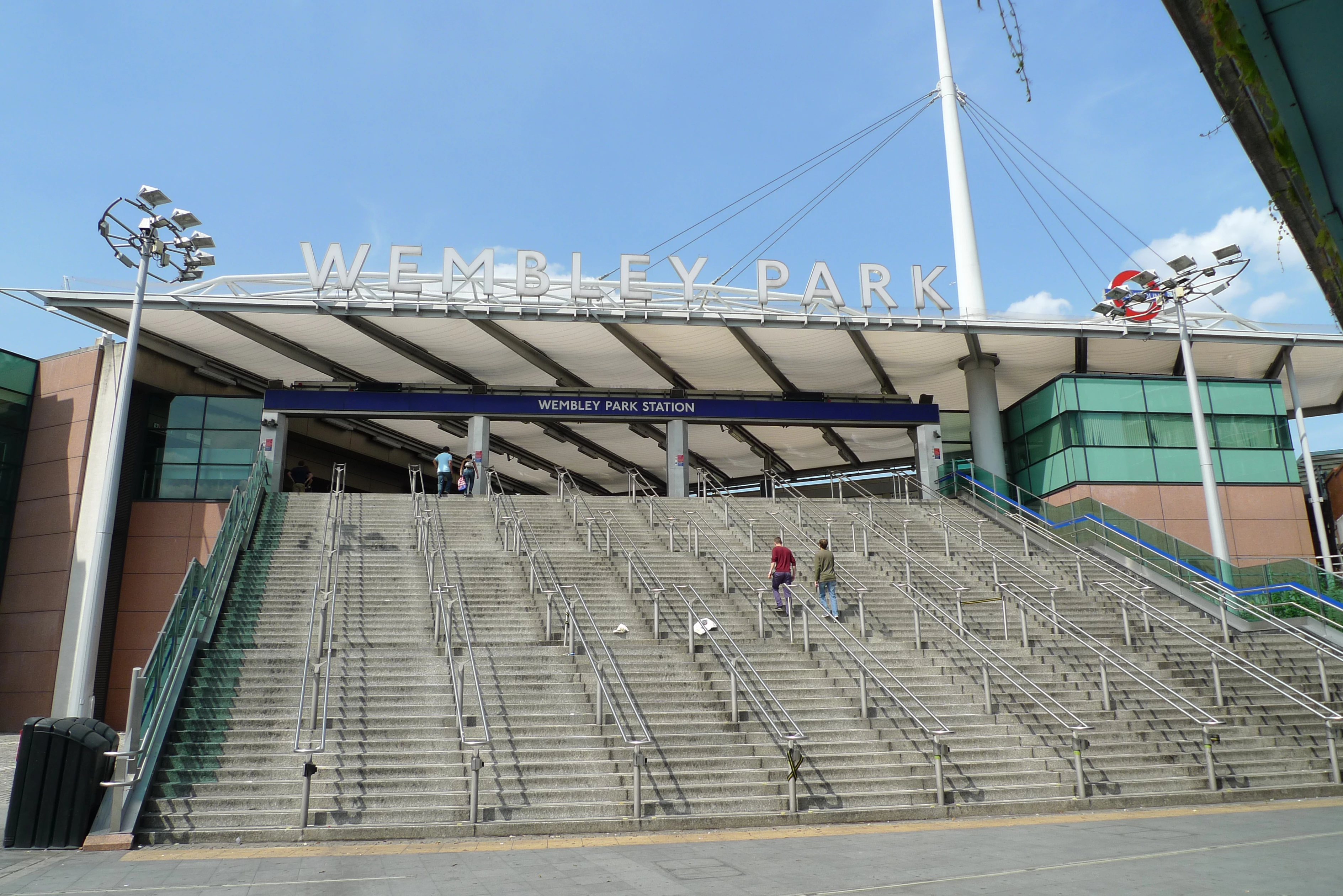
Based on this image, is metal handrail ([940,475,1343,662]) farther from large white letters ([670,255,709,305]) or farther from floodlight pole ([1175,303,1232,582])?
large white letters ([670,255,709,305])

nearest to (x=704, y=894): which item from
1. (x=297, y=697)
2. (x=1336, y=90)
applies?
(x=1336, y=90)

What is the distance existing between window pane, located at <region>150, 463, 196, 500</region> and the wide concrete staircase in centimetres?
913

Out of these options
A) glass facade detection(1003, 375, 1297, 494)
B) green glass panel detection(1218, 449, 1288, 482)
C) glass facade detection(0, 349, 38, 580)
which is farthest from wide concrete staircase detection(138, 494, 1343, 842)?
glass facade detection(0, 349, 38, 580)

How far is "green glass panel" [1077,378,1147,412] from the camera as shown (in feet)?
78.2

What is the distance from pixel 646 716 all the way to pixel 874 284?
16.5 metres

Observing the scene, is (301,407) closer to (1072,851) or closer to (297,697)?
(297,697)

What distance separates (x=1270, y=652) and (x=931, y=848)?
10.0 m

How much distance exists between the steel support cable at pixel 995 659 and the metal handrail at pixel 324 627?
8.11m

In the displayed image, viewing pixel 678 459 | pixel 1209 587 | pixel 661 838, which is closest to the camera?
pixel 661 838

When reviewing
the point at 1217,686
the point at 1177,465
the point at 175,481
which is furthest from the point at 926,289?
the point at 175,481

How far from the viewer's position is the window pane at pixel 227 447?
24.1m

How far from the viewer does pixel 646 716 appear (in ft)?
34.6

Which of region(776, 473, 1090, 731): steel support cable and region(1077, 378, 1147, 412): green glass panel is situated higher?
region(1077, 378, 1147, 412): green glass panel

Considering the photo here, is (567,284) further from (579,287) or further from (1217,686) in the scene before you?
(1217,686)
